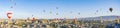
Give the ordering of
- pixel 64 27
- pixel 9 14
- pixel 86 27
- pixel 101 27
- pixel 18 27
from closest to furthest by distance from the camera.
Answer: pixel 9 14 < pixel 101 27 < pixel 64 27 < pixel 18 27 < pixel 86 27

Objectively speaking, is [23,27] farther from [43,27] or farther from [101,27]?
[101,27]

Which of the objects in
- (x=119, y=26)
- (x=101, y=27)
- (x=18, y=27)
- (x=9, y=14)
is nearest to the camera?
(x=9, y=14)

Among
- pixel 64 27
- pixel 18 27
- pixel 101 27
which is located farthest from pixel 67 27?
pixel 18 27

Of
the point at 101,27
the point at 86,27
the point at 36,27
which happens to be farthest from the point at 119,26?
the point at 36,27

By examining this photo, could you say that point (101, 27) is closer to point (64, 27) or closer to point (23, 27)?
point (64, 27)

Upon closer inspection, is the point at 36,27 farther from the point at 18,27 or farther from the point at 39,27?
the point at 18,27

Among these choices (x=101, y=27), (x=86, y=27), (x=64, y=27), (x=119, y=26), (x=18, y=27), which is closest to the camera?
(x=119, y=26)

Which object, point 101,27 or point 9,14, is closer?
point 9,14

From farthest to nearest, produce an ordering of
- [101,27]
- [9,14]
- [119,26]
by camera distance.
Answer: [101,27], [119,26], [9,14]

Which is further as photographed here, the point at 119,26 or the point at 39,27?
the point at 39,27
